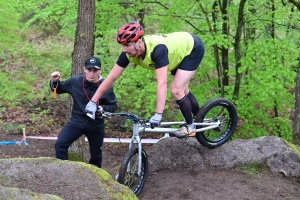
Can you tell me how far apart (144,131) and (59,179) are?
1.95m

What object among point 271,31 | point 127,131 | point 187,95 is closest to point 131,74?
point 127,131

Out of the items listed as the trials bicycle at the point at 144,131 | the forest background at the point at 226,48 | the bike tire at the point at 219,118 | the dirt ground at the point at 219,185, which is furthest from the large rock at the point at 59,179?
the forest background at the point at 226,48

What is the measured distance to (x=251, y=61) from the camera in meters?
8.72

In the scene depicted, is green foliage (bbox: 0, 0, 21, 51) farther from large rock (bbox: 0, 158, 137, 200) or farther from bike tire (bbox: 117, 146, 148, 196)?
→ large rock (bbox: 0, 158, 137, 200)

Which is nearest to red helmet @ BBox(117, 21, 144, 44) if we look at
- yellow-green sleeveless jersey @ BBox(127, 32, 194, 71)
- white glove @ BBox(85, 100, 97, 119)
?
yellow-green sleeveless jersey @ BBox(127, 32, 194, 71)

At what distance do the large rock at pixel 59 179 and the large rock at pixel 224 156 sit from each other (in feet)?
7.64

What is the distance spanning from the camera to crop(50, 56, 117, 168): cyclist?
16.2ft

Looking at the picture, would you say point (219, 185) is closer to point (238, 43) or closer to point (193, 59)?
point (193, 59)

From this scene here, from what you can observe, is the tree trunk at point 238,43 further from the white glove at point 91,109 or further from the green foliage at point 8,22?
the green foliage at point 8,22

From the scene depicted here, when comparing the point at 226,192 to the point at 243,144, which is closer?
the point at 226,192

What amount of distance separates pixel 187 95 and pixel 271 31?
5.17m

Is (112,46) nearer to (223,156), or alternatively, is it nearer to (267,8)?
(267,8)

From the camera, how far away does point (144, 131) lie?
500 centimetres

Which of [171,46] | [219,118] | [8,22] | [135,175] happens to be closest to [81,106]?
[135,175]
